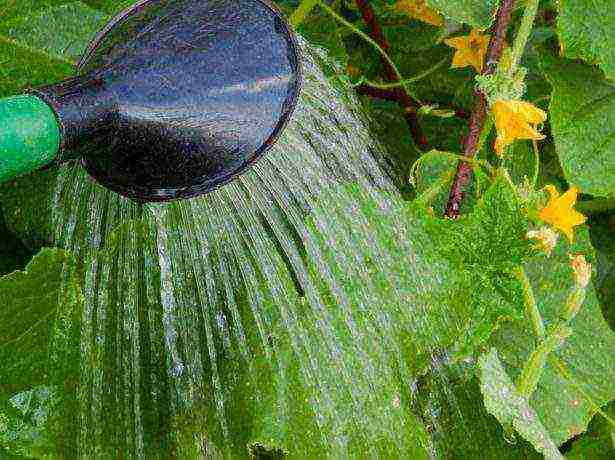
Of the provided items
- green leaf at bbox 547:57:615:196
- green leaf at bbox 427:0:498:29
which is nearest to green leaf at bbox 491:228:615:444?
green leaf at bbox 547:57:615:196

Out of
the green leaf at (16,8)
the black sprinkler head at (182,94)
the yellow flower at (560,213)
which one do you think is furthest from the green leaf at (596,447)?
the green leaf at (16,8)

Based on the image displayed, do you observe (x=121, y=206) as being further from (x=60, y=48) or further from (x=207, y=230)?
(x=60, y=48)

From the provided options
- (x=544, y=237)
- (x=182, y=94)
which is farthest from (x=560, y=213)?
(x=182, y=94)

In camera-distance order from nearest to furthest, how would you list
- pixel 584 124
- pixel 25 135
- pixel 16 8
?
1. pixel 25 135
2. pixel 16 8
3. pixel 584 124

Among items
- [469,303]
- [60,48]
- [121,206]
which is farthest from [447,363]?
[60,48]

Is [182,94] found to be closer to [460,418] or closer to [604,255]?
[460,418]

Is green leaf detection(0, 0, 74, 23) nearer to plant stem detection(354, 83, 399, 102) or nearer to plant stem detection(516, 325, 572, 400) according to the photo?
plant stem detection(354, 83, 399, 102)
